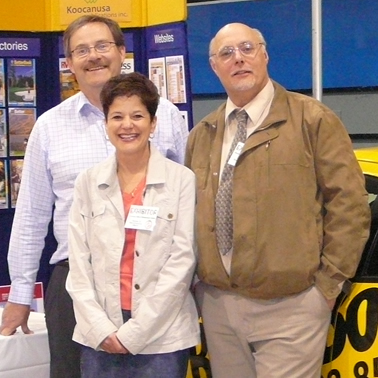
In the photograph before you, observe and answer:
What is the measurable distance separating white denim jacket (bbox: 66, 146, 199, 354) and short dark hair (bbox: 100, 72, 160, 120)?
0.18m

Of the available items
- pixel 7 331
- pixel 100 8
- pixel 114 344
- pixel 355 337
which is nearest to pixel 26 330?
pixel 7 331

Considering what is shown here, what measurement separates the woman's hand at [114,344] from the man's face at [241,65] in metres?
0.86

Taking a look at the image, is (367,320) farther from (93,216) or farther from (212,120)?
(93,216)

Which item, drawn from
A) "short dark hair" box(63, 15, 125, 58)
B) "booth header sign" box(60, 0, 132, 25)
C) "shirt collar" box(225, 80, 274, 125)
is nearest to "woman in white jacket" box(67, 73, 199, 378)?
"shirt collar" box(225, 80, 274, 125)

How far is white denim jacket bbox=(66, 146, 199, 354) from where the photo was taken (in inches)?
97.6

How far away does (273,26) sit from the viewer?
343 inches

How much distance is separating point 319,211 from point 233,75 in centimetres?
52

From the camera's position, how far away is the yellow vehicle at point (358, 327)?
250cm

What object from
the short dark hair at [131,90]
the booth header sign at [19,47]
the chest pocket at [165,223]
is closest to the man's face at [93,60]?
the short dark hair at [131,90]

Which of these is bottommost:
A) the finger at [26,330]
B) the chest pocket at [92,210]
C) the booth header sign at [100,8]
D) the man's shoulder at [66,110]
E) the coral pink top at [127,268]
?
the finger at [26,330]

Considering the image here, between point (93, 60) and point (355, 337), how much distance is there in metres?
1.33

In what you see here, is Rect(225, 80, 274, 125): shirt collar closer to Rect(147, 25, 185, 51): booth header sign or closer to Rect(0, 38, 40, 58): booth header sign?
Rect(147, 25, 185, 51): booth header sign

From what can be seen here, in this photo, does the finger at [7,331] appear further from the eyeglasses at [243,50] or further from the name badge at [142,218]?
the eyeglasses at [243,50]

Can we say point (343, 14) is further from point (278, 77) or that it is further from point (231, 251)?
point (231, 251)
